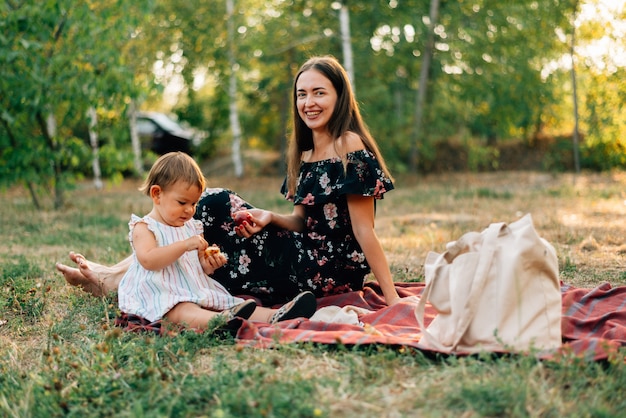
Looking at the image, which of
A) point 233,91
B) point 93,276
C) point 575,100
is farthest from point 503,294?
point 233,91

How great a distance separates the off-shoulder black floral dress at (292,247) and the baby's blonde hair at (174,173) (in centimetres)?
38

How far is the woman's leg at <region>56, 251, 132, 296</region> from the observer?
397 centimetres

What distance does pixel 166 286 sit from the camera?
133 inches

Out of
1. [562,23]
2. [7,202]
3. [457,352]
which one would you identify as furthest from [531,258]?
[562,23]

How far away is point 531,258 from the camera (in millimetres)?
2625

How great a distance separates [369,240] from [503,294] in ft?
3.46

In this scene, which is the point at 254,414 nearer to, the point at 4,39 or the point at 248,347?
the point at 248,347

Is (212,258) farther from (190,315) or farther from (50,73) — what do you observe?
(50,73)

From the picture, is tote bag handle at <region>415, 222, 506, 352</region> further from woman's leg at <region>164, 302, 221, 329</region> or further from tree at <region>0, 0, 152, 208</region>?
tree at <region>0, 0, 152, 208</region>

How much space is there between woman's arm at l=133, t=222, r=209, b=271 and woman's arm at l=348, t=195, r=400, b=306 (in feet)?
2.67

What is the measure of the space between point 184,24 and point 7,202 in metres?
5.61

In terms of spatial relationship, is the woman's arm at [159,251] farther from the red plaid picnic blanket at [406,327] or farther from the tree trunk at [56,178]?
the tree trunk at [56,178]

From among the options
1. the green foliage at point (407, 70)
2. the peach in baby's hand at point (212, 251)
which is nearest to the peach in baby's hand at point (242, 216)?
the peach in baby's hand at point (212, 251)

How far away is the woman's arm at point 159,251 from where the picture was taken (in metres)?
3.29
